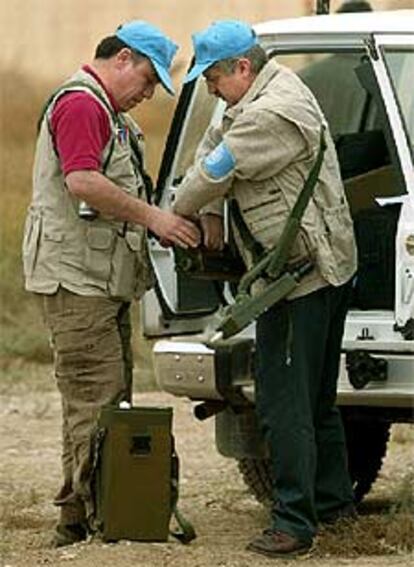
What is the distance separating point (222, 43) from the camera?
28.4 ft

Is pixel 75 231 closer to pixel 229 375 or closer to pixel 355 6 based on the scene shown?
pixel 229 375

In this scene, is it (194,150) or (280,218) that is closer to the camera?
(280,218)

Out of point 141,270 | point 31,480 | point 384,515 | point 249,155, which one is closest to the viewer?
point 249,155

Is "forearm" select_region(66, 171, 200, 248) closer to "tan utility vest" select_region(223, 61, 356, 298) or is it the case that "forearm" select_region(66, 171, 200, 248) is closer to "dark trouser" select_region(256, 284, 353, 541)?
"tan utility vest" select_region(223, 61, 356, 298)

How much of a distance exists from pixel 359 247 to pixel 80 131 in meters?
1.19

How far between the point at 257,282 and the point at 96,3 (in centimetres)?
1182

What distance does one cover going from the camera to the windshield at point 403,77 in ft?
29.9

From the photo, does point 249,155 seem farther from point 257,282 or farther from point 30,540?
point 30,540

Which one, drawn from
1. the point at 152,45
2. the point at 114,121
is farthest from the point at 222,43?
the point at 114,121

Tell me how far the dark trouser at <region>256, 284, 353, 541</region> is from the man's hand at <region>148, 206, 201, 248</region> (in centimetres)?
35

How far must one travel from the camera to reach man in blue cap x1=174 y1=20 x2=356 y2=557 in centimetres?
853

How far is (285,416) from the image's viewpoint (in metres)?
8.73

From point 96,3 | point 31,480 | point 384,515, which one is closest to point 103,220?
point 384,515

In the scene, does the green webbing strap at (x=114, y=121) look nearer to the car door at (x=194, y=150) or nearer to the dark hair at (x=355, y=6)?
the car door at (x=194, y=150)
